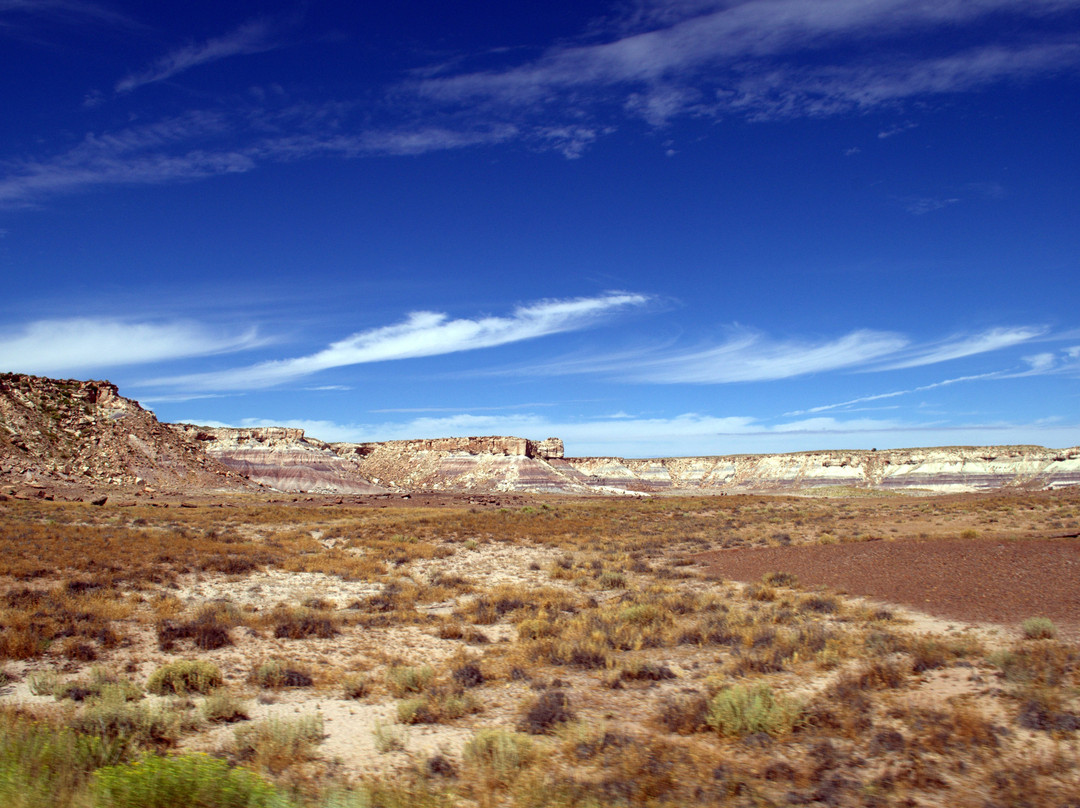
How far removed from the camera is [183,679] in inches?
336

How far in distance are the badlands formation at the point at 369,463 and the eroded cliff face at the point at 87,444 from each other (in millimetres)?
164

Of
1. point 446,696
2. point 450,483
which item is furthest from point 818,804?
point 450,483

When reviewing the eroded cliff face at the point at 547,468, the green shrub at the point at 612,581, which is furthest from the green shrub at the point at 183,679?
the eroded cliff face at the point at 547,468

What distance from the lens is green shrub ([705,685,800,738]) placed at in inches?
273

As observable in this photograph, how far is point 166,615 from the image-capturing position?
12.6m

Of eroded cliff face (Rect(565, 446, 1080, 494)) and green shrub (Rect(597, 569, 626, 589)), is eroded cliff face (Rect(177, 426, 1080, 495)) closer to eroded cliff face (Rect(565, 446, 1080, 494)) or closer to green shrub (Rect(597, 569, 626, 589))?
eroded cliff face (Rect(565, 446, 1080, 494))

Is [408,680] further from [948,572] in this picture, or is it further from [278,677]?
[948,572]

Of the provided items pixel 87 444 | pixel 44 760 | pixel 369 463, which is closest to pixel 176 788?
pixel 44 760

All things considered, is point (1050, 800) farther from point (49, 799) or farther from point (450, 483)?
point (450, 483)

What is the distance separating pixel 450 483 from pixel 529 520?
222 feet

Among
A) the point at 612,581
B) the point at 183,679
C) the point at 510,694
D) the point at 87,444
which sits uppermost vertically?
the point at 87,444

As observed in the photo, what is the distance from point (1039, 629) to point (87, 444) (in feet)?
269

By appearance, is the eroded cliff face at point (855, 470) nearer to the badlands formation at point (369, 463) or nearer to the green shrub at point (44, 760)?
the badlands formation at point (369, 463)

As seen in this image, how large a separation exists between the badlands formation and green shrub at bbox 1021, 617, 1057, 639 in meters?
58.0
